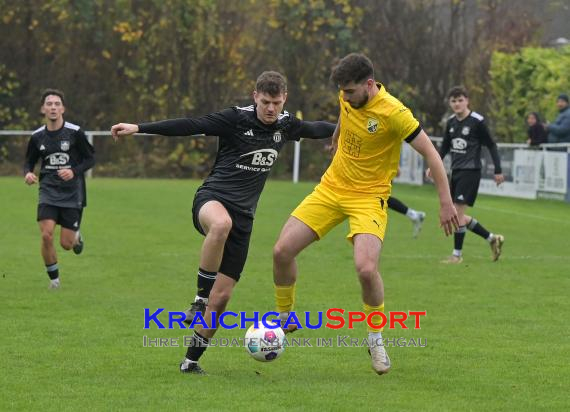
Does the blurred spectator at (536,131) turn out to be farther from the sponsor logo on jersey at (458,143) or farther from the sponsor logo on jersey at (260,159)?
the sponsor logo on jersey at (260,159)

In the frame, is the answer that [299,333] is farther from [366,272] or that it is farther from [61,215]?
[61,215]

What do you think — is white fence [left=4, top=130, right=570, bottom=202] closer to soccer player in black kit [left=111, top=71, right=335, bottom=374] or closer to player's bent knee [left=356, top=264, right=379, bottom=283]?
soccer player in black kit [left=111, top=71, right=335, bottom=374]

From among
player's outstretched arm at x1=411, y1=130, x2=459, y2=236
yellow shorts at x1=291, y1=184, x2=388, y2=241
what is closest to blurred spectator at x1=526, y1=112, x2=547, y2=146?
yellow shorts at x1=291, y1=184, x2=388, y2=241

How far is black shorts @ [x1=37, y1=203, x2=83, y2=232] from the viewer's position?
37.8ft

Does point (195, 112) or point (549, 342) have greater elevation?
point (195, 112)

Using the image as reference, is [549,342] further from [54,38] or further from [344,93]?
[54,38]

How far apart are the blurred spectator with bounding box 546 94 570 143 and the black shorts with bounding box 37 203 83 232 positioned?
13425mm

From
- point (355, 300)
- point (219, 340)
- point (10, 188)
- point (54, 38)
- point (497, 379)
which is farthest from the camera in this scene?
point (54, 38)

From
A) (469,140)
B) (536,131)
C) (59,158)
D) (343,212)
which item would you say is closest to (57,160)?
(59,158)

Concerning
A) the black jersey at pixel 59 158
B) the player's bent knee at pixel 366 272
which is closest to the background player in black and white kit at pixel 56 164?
the black jersey at pixel 59 158

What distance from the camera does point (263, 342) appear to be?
24.3 feet

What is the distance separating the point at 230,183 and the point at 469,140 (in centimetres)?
683

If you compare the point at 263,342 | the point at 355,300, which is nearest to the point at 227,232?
the point at 263,342

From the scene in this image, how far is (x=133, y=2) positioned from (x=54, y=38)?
8.43 ft
